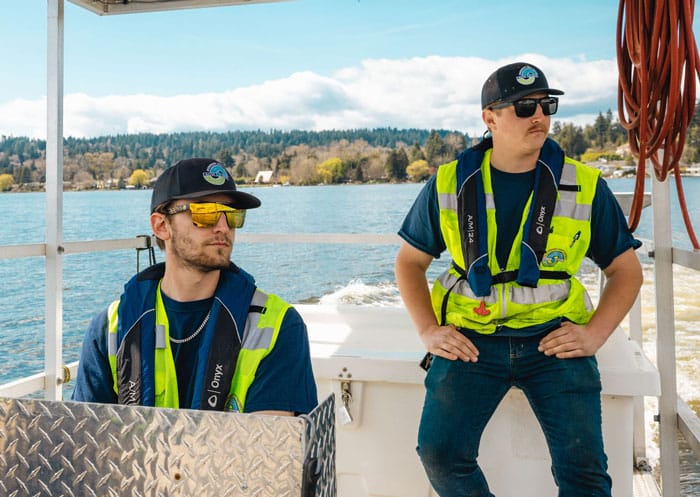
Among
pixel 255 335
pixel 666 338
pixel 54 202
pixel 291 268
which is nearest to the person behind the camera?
pixel 255 335

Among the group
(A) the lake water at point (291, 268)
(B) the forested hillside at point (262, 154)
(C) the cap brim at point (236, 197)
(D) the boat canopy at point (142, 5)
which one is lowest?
(A) the lake water at point (291, 268)

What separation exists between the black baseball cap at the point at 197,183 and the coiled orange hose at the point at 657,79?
1.16 metres

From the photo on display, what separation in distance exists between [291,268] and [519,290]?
2819cm

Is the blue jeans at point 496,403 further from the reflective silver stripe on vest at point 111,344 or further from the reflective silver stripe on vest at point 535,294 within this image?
the reflective silver stripe on vest at point 111,344

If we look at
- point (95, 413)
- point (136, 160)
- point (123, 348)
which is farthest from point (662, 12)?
point (136, 160)

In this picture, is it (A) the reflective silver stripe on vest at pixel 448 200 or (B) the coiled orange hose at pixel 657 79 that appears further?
(A) the reflective silver stripe on vest at pixel 448 200

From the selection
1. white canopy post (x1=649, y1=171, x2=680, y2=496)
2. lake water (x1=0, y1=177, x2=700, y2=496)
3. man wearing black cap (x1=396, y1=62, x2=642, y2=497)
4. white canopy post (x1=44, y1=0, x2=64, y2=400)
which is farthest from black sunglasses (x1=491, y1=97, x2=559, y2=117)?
lake water (x1=0, y1=177, x2=700, y2=496)

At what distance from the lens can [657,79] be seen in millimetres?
1819

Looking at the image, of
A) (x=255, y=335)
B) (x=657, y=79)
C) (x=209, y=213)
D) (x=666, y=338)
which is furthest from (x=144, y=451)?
(x=666, y=338)

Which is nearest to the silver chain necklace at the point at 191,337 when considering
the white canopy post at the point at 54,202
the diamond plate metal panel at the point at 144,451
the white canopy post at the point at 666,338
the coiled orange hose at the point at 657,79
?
the diamond plate metal panel at the point at 144,451

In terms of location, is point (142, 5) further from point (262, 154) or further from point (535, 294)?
point (262, 154)

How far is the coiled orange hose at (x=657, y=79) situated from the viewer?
1.71m

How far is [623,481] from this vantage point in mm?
1931

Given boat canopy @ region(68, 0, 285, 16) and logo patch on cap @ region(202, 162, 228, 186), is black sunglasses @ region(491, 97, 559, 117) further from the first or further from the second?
boat canopy @ region(68, 0, 285, 16)
